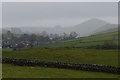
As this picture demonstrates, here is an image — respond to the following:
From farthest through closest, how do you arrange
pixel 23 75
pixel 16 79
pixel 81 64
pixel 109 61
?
pixel 109 61 < pixel 81 64 < pixel 23 75 < pixel 16 79

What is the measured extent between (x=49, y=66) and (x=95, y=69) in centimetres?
908

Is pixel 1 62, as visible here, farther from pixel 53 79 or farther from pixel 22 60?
pixel 53 79

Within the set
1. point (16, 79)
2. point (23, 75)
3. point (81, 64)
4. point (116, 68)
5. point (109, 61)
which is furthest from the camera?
point (109, 61)

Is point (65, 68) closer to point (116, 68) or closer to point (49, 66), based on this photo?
point (49, 66)

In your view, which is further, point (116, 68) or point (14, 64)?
point (14, 64)

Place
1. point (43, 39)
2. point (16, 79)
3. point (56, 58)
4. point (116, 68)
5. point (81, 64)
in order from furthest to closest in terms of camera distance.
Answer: point (43, 39)
point (56, 58)
point (81, 64)
point (116, 68)
point (16, 79)

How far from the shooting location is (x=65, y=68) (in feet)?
145

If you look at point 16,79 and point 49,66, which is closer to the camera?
point 16,79

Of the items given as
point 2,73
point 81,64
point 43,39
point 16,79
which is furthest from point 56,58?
point 43,39

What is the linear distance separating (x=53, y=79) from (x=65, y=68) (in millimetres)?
11873

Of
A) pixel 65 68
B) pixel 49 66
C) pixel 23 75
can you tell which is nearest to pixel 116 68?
pixel 65 68

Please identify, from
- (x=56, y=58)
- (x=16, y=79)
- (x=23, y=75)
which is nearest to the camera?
(x=16, y=79)

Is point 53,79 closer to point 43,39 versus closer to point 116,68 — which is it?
point 116,68

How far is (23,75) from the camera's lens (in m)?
34.6
